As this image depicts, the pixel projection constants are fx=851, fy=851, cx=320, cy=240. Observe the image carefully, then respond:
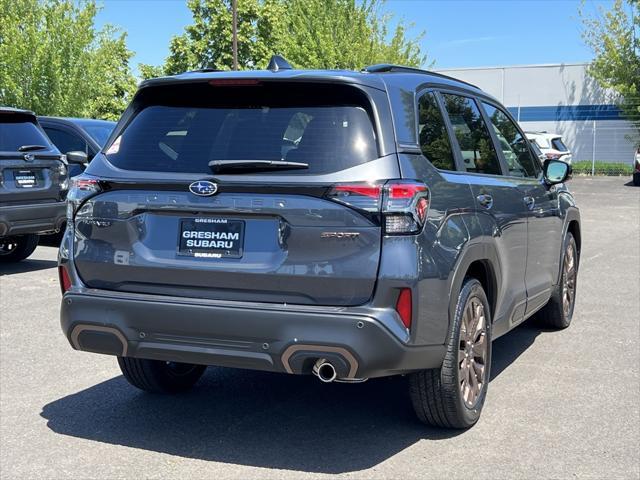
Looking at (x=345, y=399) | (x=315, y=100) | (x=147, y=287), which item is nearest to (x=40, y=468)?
(x=147, y=287)

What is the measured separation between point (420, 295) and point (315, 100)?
1.06 m

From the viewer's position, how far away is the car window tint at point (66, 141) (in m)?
12.5

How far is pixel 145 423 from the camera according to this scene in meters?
4.73

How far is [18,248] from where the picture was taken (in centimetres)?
1106

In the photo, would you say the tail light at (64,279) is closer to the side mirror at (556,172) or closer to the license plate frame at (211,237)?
the license plate frame at (211,237)

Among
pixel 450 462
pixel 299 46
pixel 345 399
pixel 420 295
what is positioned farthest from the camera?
pixel 299 46

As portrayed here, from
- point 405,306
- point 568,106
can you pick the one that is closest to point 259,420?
point 405,306

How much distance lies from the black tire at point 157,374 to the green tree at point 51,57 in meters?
24.0

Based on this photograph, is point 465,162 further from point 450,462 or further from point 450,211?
point 450,462

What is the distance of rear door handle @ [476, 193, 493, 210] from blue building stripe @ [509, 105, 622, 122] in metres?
38.4

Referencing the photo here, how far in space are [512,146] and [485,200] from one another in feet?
4.12

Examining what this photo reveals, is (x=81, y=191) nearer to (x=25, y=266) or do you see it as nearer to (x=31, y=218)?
(x=31, y=218)

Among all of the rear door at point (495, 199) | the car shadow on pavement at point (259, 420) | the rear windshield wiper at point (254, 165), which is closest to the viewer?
the rear windshield wiper at point (254, 165)

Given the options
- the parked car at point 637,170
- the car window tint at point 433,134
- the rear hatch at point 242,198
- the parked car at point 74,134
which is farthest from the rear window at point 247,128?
the parked car at point 637,170
